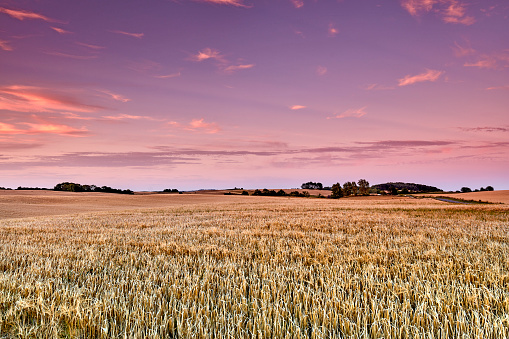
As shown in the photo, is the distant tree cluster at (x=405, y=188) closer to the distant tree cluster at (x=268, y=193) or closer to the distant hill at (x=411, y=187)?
the distant hill at (x=411, y=187)

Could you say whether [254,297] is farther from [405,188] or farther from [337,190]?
[405,188]

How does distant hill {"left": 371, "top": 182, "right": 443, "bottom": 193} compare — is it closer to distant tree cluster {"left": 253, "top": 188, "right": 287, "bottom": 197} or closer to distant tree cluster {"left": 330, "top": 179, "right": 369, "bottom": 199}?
distant tree cluster {"left": 330, "top": 179, "right": 369, "bottom": 199}

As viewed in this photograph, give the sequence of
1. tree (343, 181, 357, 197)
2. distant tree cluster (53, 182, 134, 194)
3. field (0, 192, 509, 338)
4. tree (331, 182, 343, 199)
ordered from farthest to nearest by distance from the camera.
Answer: tree (343, 181, 357, 197)
tree (331, 182, 343, 199)
distant tree cluster (53, 182, 134, 194)
field (0, 192, 509, 338)

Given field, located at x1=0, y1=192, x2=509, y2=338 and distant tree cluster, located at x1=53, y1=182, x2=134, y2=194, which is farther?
distant tree cluster, located at x1=53, y1=182, x2=134, y2=194

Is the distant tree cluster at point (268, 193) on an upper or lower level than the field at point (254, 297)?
lower

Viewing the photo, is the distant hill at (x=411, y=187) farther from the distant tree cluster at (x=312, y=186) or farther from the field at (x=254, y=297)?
the field at (x=254, y=297)

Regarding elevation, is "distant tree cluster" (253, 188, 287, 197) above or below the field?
below

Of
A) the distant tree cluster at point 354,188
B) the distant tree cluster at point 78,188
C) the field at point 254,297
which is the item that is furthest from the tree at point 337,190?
the field at point 254,297

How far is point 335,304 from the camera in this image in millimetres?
4430

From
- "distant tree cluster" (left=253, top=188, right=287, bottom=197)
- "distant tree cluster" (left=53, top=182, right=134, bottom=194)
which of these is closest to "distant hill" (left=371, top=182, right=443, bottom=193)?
"distant tree cluster" (left=253, top=188, right=287, bottom=197)

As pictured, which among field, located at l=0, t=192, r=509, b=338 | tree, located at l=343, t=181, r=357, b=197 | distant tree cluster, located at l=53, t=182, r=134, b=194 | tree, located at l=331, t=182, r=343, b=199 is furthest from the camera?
tree, located at l=343, t=181, r=357, b=197

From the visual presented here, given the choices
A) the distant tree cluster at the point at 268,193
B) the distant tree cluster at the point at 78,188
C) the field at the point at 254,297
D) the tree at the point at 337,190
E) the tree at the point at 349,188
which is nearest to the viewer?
the field at the point at 254,297

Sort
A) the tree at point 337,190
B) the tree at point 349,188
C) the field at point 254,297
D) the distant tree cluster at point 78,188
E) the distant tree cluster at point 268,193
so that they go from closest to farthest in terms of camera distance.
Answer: the field at point 254,297, the distant tree cluster at point 78,188, the distant tree cluster at point 268,193, the tree at point 337,190, the tree at point 349,188

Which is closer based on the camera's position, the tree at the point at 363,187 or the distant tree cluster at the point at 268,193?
the distant tree cluster at the point at 268,193
